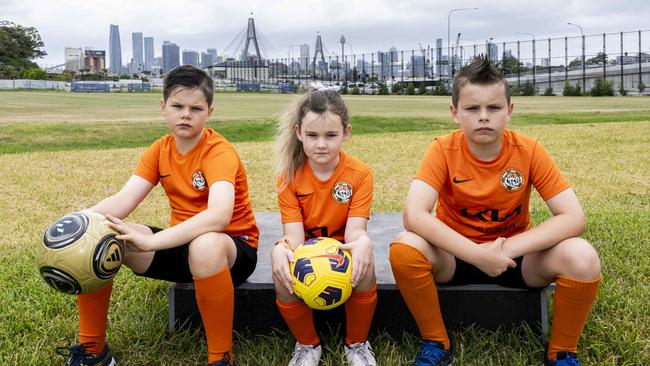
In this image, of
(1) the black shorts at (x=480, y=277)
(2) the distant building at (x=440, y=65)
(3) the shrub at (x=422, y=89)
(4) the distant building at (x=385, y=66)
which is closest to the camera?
(1) the black shorts at (x=480, y=277)

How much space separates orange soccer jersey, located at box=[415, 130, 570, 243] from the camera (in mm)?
3189

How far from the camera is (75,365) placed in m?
3.16

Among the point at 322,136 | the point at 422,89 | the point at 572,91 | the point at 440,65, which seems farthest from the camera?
the point at 440,65

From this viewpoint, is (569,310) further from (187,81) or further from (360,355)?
(187,81)

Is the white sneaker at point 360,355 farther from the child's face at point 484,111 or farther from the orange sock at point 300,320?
the child's face at point 484,111

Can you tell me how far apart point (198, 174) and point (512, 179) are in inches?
60.3

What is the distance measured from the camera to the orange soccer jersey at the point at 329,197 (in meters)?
3.40

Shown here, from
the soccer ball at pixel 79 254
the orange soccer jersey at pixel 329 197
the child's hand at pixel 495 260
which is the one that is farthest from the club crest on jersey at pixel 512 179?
the soccer ball at pixel 79 254

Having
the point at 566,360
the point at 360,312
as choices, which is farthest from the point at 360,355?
the point at 566,360

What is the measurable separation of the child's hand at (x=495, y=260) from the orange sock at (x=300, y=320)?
0.84 m

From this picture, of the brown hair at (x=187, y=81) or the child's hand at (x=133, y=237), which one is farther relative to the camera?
the brown hair at (x=187, y=81)

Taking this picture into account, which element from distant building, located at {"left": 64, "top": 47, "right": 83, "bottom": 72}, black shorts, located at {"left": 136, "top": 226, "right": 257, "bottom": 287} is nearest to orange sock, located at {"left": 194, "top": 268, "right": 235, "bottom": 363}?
black shorts, located at {"left": 136, "top": 226, "right": 257, "bottom": 287}

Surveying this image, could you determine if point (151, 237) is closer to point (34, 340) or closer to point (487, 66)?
point (34, 340)

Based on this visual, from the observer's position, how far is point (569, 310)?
2977 mm
